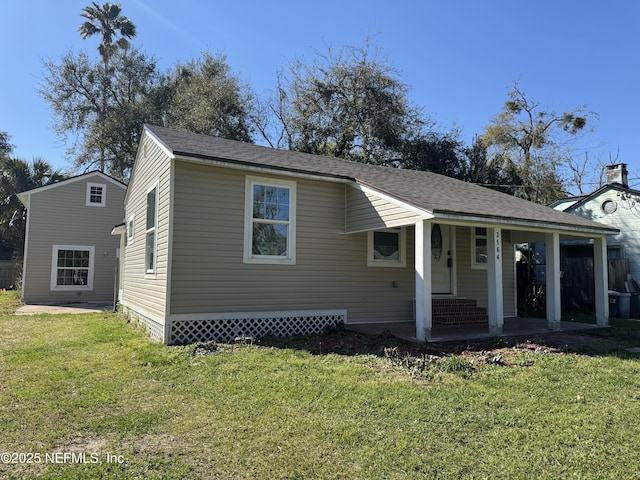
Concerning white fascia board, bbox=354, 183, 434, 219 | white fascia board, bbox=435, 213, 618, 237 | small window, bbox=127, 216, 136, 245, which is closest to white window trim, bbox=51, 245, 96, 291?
small window, bbox=127, 216, 136, 245

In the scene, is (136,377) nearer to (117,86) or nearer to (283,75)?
(283,75)


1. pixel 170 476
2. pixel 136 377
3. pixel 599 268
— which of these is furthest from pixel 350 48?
pixel 170 476

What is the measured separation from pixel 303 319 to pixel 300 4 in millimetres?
10560

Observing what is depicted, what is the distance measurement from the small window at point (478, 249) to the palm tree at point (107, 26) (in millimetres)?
28718

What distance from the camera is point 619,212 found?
14352mm

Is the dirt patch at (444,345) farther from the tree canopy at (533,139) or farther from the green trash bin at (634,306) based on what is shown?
the tree canopy at (533,139)

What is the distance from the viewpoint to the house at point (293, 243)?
760 centimetres

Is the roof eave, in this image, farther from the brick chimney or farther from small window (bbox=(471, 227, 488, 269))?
the brick chimney

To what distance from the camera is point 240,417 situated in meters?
3.98

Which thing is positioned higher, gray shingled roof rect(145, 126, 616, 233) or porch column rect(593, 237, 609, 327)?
gray shingled roof rect(145, 126, 616, 233)

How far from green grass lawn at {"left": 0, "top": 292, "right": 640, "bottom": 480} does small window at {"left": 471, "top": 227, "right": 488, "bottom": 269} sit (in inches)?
186

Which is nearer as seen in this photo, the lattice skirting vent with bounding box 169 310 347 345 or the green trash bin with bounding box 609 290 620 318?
the lattice skirting vent with bounding box 169 310 347 345

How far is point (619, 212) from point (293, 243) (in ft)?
39.4

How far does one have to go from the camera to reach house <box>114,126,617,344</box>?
760cm
